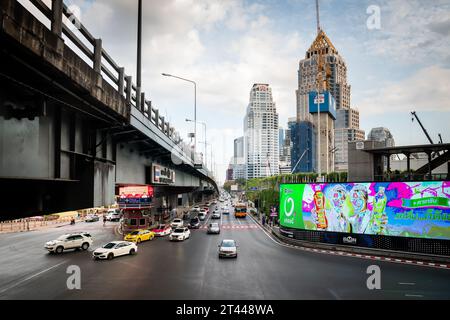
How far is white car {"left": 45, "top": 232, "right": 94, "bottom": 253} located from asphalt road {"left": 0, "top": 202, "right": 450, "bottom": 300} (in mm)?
854

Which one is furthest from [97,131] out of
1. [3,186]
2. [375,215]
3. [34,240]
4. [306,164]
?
[306,164]

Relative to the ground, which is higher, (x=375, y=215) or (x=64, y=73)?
(x=64, y=73)

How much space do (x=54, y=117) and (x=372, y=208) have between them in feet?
78.5

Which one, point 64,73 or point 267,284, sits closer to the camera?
point 64,73

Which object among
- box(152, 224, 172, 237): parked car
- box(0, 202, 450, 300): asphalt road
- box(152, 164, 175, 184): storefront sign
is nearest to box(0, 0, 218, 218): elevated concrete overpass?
box(152, 164, 175, 184): storefront sign

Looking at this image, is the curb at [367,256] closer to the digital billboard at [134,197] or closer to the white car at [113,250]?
the white car at [113,250]

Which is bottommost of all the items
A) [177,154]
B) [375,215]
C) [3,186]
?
[375,215]

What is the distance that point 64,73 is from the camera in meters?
7.15

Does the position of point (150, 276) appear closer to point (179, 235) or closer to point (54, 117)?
point (54, 117)

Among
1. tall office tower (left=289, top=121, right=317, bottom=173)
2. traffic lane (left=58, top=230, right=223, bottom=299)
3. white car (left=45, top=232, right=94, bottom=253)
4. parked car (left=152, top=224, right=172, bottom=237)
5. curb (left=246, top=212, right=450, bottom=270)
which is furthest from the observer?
tall office tower (left=289, top=121, right=317, bottom=173)

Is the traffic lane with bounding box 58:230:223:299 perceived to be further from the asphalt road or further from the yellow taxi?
the yellow taxi

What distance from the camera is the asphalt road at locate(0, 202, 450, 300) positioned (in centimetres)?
1487
